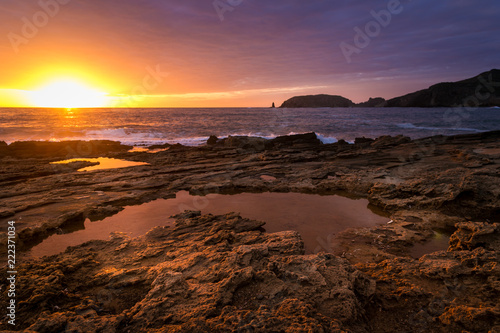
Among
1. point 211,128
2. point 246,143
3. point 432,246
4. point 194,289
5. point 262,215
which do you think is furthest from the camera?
point 211,128

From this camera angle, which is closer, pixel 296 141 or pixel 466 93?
pixel 296 141

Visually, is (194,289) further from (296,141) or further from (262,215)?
(296,141)

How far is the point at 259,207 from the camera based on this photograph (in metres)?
9.04

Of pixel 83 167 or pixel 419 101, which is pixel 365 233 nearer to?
pixel 83 167

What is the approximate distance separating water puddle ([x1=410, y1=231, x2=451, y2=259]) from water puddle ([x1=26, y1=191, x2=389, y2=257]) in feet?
4.79

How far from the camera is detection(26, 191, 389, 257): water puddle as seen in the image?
6.86m

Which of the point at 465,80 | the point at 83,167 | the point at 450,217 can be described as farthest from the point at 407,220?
the point at 465,80

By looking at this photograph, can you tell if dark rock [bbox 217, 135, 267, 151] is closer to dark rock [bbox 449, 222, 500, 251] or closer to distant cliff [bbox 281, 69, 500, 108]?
dark rock [bbox 449, 222, 500, 251]

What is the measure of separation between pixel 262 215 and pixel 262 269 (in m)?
3.89

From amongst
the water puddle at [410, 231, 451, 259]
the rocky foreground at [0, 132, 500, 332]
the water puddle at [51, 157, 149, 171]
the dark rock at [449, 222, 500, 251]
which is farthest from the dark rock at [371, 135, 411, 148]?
the water puddle at [51, 157, 149, 171]

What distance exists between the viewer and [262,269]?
4406mm
